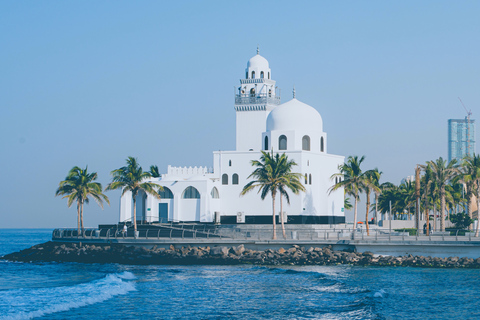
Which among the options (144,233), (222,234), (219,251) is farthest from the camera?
(144,233)

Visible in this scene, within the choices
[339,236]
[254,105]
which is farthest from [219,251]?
[254,105]

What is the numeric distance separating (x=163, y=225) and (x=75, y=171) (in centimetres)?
908

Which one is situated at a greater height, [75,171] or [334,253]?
[75,171]

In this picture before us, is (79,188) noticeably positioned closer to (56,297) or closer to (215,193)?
(215,193)

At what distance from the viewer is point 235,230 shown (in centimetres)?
6009

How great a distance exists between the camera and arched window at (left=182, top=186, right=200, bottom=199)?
6644 centimetres

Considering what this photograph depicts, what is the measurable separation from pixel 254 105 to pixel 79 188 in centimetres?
2251

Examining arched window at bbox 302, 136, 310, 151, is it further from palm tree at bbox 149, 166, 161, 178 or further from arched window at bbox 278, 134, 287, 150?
palm tree at bbox 149, 166, 161, 178

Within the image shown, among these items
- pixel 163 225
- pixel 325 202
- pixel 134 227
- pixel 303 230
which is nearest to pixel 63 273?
pixel 134 227

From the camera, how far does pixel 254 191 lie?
2596 inches

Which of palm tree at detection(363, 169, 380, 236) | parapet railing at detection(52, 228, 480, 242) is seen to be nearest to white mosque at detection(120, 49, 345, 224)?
parapet railing at detection(52, 228, 480, 242)

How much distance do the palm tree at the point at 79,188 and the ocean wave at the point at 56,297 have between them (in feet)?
66.9

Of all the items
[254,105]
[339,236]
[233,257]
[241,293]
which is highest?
[254,105]

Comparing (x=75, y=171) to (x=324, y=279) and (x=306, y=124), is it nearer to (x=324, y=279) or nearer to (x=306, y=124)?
(x=306, y=124)
